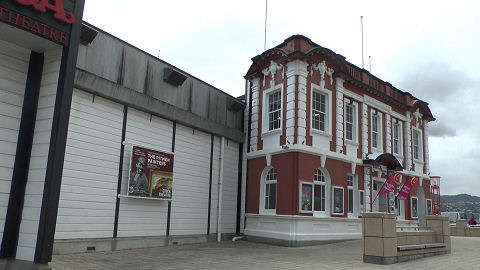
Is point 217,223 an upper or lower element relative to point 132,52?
lower

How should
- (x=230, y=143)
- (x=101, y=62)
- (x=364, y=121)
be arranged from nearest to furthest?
(x=101, y=62) → (x=230, y=143) → (x=364, y=121)

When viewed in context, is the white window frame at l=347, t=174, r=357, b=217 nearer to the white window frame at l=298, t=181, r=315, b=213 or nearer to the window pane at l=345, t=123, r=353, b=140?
the window pane at l=345, t=123, r=353, b=140

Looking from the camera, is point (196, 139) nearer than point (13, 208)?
No

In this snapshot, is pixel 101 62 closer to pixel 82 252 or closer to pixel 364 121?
pixel 82 252

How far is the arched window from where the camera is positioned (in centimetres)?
1615

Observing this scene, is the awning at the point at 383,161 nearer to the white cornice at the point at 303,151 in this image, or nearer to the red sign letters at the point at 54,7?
the white cornice at the point at 303,151

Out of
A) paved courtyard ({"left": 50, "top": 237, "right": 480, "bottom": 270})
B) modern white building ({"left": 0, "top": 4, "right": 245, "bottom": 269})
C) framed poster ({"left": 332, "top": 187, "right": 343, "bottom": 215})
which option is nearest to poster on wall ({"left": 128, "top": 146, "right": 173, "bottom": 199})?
modern white building ({"left": 0, "top": 4, "right": 245, "bottom": 269})

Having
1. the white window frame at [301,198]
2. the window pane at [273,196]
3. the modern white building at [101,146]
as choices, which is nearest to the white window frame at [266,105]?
the modern white building at [101,146]

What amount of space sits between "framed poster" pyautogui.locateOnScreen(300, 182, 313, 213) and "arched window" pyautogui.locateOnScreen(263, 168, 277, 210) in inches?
51.5

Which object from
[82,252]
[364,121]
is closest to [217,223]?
[82,252]

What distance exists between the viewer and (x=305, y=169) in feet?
50.8

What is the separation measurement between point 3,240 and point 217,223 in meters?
9.65

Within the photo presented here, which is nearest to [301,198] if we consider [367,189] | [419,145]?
[367,189]

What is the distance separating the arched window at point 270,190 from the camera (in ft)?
53.0
